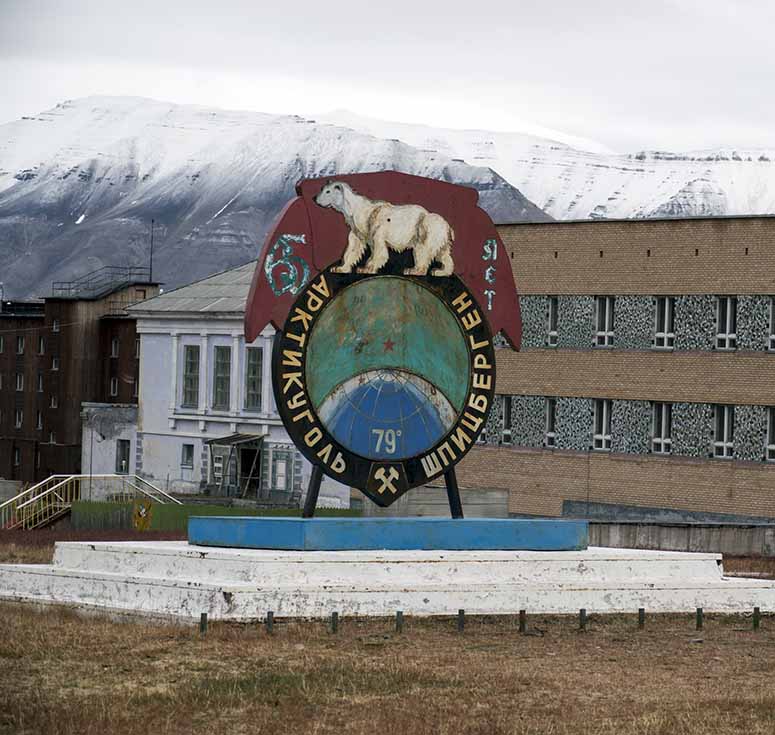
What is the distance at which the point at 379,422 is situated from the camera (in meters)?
30.3

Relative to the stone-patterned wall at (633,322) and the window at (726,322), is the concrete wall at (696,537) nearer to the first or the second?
the window at (726,322)

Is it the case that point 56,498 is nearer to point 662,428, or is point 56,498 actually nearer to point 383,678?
point 662,428

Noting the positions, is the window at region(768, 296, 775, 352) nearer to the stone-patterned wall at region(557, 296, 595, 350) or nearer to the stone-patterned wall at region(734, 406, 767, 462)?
the stone-patterned wall at region(734, 406, 767, 462)

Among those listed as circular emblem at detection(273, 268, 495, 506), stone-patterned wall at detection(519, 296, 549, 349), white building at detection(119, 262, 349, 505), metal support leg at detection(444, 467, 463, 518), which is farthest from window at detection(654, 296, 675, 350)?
metal support leg at detection(444, 467, 463, 518)

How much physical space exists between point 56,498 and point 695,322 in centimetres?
2060

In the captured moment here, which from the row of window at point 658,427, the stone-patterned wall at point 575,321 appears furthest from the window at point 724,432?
the stone-patterned wall at point 575,321

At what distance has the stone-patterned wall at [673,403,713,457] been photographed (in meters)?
56.1

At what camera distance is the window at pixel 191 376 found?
7056 cm

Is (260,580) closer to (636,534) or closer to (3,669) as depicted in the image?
(3,669)

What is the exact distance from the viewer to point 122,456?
252 feet

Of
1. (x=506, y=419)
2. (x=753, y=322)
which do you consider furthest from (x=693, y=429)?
(x=506, y=419)

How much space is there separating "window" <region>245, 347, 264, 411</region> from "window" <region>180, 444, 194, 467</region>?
4.14 m

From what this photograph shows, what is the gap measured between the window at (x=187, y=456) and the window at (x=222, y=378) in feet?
8.57

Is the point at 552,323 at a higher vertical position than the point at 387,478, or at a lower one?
higher
